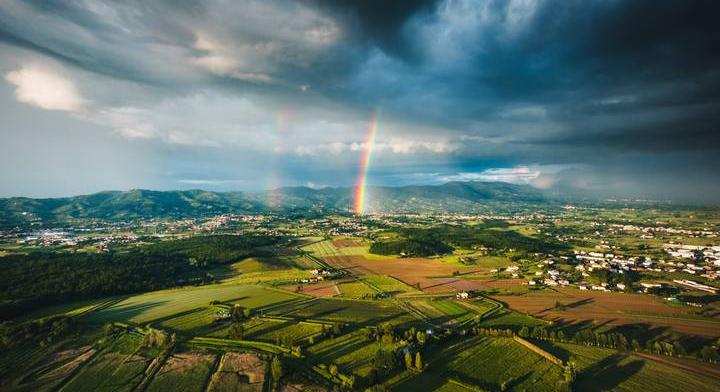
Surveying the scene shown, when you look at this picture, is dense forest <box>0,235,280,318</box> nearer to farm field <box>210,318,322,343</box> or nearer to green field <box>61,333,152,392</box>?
green field <box>61,333,152,392</box>

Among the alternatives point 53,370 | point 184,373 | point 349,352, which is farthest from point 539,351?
point 53,370

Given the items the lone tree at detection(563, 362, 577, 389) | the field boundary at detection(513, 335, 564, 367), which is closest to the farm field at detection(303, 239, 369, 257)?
the field boundary at detection(513, 335, 564, 367)

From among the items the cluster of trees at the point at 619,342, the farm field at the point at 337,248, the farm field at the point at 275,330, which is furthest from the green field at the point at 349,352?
the farm field at the point at 337,248

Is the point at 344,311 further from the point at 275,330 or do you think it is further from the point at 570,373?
the point at 570,373

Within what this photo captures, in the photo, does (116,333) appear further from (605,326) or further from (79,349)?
(605,326)

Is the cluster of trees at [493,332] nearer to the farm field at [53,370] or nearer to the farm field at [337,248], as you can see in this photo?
the farm field at [53,370]

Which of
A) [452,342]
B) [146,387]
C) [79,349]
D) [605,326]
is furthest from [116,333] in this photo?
[605,326]
